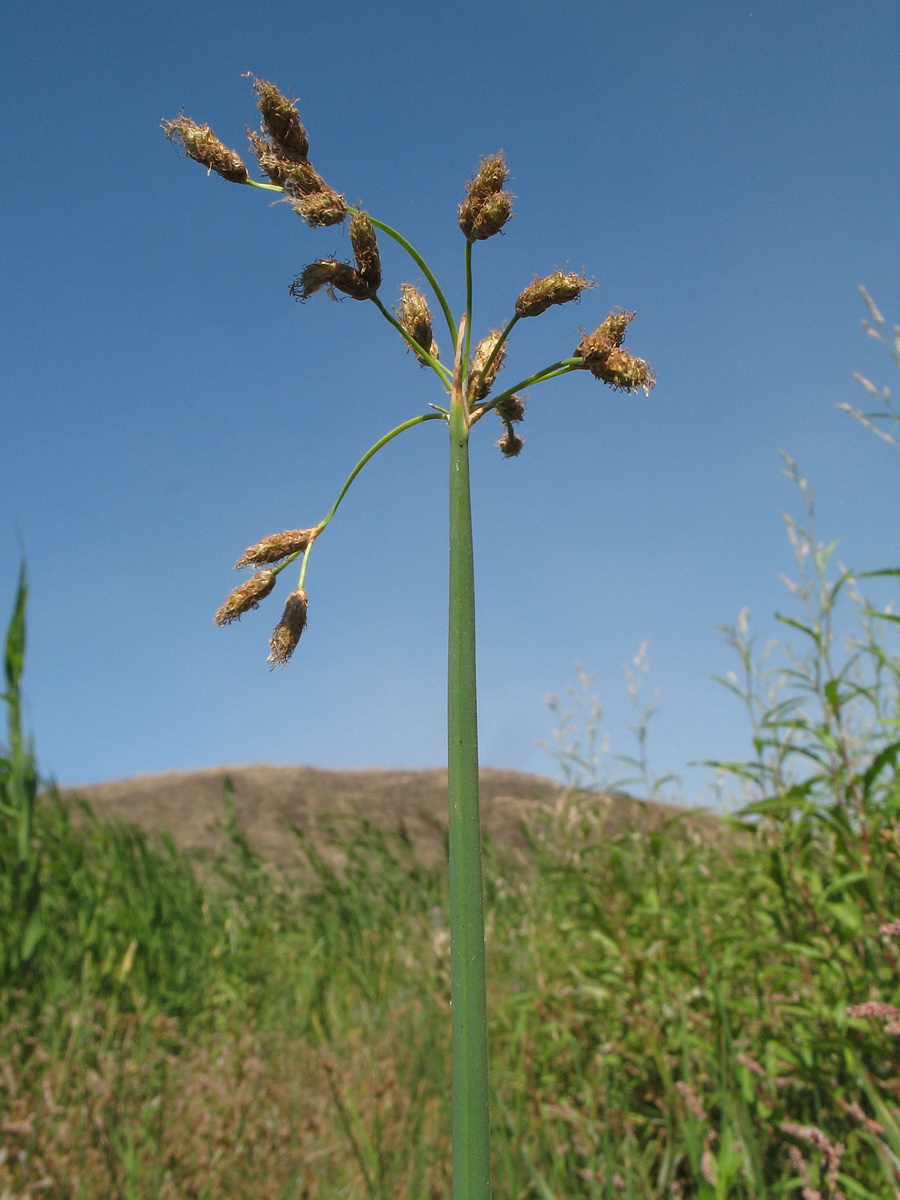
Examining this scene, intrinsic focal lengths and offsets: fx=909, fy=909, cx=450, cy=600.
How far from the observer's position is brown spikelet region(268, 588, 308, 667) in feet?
3.55

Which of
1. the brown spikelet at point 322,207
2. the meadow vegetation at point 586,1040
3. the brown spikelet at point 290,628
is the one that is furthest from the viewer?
the meadow vegetation at point 586,1040

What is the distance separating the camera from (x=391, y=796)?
9.19 meters

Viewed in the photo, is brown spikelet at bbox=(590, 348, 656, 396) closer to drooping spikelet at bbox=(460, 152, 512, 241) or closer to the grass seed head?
drooping spikelet at bbox=(460, 152, 512, 241)

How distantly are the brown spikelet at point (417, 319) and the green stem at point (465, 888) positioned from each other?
0.92 feet

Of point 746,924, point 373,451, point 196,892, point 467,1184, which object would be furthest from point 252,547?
point 196,892

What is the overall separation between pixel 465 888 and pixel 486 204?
0.73m

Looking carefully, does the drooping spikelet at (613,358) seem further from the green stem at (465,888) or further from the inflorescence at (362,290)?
the green stem at (465,888)

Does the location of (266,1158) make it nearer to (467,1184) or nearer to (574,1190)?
(574,1190)

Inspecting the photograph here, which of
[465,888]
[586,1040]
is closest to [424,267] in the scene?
[465,888]

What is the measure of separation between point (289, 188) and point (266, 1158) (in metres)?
2.43

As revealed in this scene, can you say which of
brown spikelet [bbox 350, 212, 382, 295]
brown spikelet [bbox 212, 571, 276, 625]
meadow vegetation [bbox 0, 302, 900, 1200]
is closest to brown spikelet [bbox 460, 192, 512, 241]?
brown spikelet [bbox 350, 212, 382, 295]

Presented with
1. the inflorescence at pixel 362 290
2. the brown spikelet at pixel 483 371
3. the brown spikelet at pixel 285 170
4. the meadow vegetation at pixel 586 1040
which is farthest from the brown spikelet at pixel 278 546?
the meadow vegetation at pixel 586 1040

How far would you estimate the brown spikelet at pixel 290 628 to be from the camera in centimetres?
108

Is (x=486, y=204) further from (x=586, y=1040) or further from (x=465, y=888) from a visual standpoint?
(x=586, y=1040)
